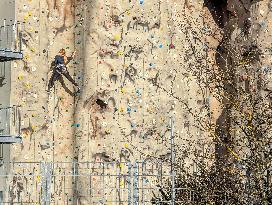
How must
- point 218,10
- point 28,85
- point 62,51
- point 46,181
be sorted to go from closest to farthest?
point 46,181, point 28,85, point 62,51, point 218,10

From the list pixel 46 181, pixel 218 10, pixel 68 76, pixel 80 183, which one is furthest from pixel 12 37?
pixel 218 10

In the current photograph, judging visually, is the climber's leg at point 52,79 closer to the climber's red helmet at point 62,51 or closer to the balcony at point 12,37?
the climber's red helmet at point 62,51

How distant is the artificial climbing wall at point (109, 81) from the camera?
13.1 m

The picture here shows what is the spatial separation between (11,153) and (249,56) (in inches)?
145

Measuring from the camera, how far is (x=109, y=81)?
13398mm

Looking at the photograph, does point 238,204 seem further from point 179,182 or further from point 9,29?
point 9,29

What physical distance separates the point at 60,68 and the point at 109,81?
31.1 inches

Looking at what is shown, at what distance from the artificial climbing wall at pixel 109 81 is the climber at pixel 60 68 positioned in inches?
3.6

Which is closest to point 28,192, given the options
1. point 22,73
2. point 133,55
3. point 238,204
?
point 22,73

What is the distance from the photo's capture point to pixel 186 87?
1375cm

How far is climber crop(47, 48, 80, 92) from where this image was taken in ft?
42.9

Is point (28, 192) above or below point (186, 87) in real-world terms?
below

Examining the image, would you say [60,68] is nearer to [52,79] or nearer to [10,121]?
[52,79]

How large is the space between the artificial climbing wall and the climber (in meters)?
0.09
